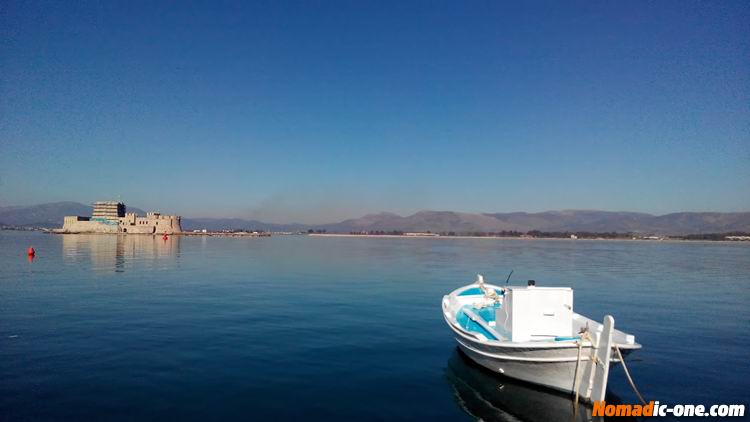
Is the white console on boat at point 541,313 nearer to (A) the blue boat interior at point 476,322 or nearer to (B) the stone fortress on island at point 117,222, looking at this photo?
(A) the blue boat interior at point 476,322

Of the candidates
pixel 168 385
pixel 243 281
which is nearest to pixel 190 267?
pixel 243 281

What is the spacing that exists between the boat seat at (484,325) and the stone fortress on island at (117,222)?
621 feet

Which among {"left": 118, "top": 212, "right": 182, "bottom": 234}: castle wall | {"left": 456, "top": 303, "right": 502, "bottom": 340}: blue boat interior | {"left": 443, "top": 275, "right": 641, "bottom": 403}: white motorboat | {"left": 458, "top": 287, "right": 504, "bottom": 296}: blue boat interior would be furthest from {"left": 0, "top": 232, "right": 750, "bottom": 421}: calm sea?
{"left": 118, "top": 212, "right": 182, "bottom": 234}: castle wall

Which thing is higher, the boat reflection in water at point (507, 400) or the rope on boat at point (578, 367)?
the rope on boat at point (578, 367)

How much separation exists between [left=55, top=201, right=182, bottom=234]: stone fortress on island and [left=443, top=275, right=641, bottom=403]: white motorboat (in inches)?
7487

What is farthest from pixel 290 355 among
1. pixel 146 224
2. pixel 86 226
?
pixel 86 226

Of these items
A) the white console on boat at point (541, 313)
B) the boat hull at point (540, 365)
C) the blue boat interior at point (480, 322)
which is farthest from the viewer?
the blue boat interior at point (480, 322)

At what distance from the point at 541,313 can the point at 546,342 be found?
189 centimetres

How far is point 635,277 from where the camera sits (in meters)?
46.9

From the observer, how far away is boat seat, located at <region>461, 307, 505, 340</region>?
49.5 feet

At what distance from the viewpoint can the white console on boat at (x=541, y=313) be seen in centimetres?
1430

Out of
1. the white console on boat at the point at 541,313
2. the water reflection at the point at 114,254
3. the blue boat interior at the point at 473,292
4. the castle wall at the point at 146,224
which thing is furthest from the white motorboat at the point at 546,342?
the castle wall at the point at 146,224

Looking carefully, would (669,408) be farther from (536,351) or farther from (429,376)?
(429,376)

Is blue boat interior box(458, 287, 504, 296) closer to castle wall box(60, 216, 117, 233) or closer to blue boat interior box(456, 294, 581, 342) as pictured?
blue boat interior box(456, 294, 581, 342)
